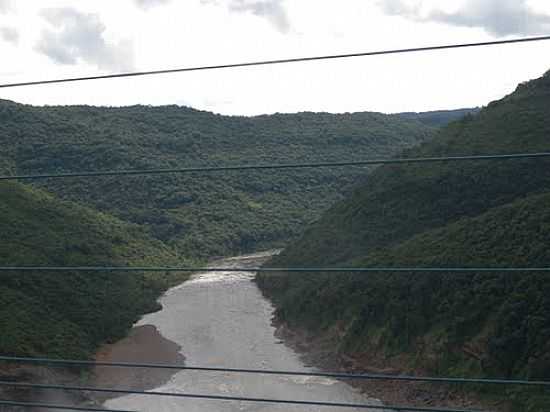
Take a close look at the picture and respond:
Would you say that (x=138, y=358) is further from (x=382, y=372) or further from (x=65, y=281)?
(x=382, y=372)

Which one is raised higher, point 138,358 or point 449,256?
point 449,256

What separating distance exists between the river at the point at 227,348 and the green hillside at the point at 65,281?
1.53 meters

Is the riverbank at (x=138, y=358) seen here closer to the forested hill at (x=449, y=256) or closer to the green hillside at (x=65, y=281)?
the green hillside at (x=65, y=281)

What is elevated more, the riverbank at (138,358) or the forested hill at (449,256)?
the forested hill at (449,256)

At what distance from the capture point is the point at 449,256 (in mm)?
23078

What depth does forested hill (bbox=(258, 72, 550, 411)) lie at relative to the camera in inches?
755

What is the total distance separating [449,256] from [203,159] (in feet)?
115

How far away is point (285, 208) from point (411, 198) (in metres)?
17.2

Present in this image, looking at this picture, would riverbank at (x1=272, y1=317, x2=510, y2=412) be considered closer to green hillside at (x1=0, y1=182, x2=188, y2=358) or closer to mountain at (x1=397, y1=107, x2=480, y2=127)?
green hillside at (x1=0, y1=182, x2=188, y2=358)

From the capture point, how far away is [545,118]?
31.0 metres

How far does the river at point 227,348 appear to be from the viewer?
2117cm

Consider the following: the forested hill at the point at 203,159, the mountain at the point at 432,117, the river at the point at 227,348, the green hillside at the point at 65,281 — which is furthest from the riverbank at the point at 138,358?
the mountain at the point at 432,117

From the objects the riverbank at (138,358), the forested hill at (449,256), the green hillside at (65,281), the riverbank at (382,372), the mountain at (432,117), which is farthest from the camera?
the mountain at (432,117)

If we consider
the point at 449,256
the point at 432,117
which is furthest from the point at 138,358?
the point at 432,117
